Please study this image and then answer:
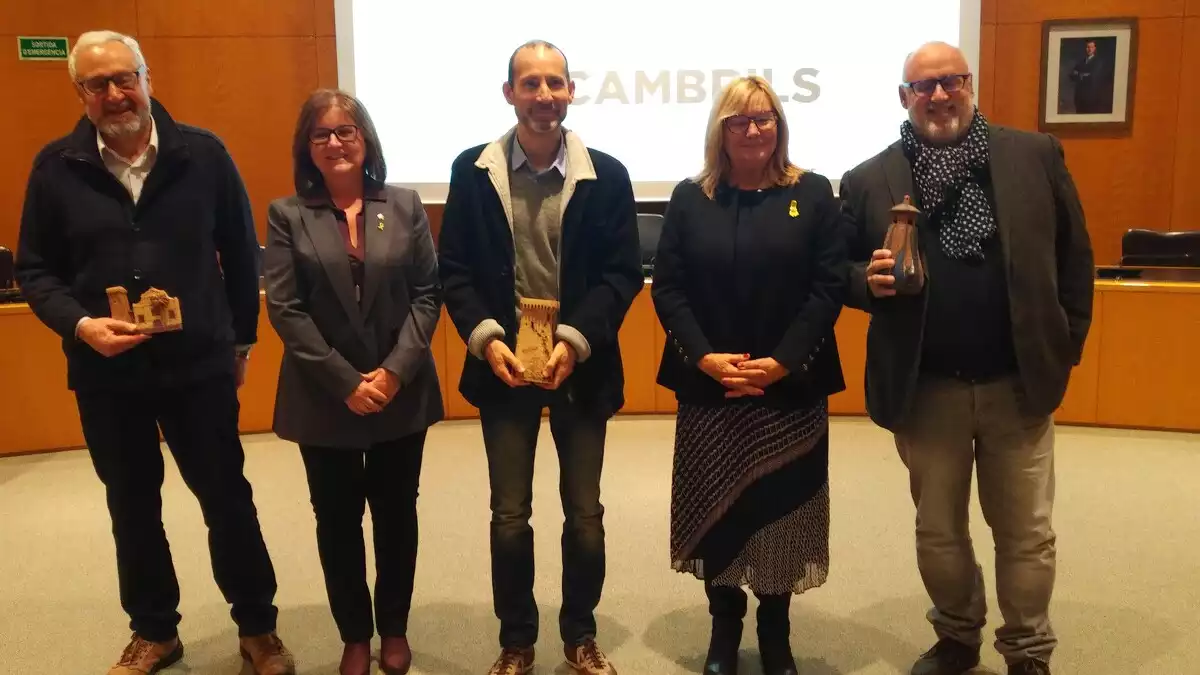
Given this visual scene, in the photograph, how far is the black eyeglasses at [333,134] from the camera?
84.4 inches

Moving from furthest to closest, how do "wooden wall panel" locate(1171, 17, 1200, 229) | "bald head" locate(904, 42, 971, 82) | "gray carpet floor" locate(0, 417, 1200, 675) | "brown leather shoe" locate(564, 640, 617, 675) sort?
"wooden wall panel" locate(1171, 17, 1200, 229) → "gray carpet floor" locate(0, 417, 1200, 675) → "brown leather shoe" locate(564, 640, 617, 675) → "bald head" locate(904, 42, 971, 82)

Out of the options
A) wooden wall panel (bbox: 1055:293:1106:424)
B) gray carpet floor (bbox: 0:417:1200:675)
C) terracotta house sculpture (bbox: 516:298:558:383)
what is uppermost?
terracotta house sculpture (bbox: 516:298:558:383)

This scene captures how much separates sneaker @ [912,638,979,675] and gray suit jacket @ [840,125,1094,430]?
642mm

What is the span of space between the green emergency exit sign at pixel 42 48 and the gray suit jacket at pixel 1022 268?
5459 millimetres

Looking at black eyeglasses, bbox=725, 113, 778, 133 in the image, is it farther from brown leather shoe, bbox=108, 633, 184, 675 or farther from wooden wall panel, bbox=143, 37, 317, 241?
wooden wall panel, bbox=143, 37, 317, 241

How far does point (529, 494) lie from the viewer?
228 cm

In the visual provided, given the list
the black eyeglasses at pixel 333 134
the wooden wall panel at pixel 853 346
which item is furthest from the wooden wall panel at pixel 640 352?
the black eyeglasses at pixel 333 134

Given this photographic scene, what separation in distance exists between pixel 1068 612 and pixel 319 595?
2.32 metres

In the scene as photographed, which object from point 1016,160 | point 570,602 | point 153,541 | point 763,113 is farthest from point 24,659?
point 1016,160

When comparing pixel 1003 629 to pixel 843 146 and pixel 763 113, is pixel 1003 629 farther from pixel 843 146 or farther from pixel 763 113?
pixel 843 146

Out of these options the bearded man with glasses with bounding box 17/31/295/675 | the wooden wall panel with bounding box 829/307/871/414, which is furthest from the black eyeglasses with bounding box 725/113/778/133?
the wooden wall panel with bounding box 829/307/871/414

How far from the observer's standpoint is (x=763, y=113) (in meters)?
2.06

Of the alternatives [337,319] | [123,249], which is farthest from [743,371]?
[123,249]

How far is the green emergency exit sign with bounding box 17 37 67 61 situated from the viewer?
18.5 ft
